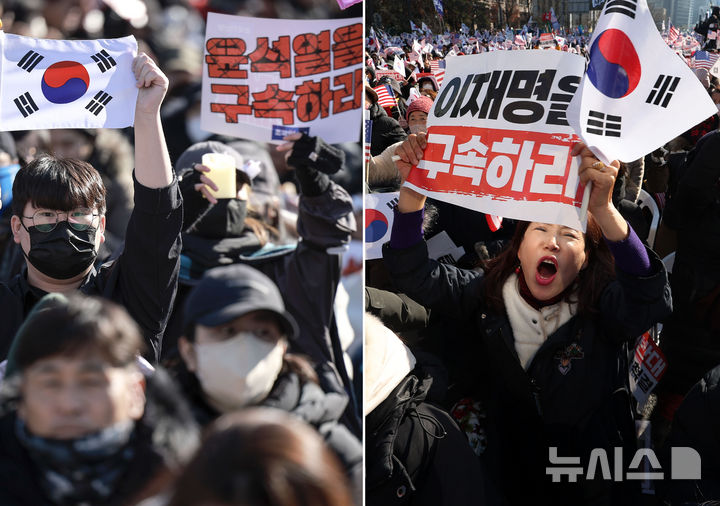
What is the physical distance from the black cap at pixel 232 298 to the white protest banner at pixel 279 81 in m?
0.33

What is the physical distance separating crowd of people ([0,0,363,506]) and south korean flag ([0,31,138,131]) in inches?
1.2

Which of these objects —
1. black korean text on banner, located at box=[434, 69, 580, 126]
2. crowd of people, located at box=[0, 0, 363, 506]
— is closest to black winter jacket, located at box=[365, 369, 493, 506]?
crowd of people, located at box=[0, 0, 363, 506]

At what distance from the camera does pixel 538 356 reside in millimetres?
2709

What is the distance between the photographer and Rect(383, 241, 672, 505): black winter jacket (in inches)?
103

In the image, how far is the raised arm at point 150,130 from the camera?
1.86m

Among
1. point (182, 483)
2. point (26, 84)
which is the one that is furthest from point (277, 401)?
point (26, 84)

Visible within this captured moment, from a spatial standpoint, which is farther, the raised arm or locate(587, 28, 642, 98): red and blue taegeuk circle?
locate(587, 28, 642, 98): red and blue taegeuk circle

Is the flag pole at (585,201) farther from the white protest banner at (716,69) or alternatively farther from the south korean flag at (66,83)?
the white protest banner at (716,69)

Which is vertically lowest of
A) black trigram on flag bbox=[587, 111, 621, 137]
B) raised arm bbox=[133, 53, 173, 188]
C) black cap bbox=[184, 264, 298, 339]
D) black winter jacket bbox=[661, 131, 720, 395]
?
black winter jacket bbox=[661, 131, 720, 395]

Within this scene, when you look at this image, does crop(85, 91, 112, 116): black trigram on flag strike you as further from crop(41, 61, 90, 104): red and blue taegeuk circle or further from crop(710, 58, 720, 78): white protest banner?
crop(710, 58, 720, 78): white protest banner

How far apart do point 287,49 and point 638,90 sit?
1.30 meters

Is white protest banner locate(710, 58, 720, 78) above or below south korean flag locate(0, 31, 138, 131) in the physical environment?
below

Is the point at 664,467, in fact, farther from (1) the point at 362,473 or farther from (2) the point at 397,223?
(1) the point at 362,473

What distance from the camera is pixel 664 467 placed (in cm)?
272
